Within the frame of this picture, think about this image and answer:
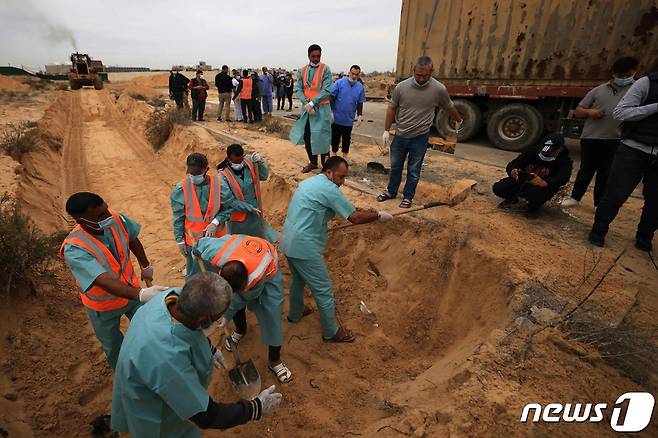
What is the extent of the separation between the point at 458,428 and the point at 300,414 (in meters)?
1.29

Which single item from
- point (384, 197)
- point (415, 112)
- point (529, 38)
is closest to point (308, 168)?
point (384, 197)

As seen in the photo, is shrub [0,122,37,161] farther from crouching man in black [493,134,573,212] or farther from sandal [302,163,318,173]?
crouching man in black [493,134,573,212]

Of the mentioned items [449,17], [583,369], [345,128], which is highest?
[449,17]

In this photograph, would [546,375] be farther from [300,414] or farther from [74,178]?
[74,178]

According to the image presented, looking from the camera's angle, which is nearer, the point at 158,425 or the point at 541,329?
the point at 158,425

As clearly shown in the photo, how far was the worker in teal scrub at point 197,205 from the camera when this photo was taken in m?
3.38

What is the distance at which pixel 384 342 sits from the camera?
3549 millimetres

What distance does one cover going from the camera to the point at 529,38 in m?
7.52

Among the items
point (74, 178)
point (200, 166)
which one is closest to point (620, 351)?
point (200, 166)

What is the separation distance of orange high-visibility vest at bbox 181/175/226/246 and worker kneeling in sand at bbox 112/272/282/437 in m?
1.79

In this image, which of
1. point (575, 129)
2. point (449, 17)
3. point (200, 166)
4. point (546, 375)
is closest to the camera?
point (546, 375)

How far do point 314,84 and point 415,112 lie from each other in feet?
6.18

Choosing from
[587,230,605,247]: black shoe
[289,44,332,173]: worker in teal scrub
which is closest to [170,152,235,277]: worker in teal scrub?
[289,44,332,173]: worker in teal scrub

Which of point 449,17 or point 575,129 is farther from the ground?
point 449,17
